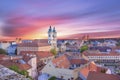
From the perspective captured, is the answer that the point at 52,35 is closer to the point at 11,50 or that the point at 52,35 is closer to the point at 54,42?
the point at 54,42

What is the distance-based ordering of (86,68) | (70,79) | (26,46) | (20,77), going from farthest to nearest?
(26,46)
(86,68)
(70,79)
(20,77)

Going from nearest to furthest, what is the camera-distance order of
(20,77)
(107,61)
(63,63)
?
(20,77) < (63,63) < (107,61)

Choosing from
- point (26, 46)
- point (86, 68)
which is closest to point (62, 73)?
point (86, 68)

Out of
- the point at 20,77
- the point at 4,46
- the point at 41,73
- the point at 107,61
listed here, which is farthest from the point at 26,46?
the point at 20,77

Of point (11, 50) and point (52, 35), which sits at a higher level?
point (52, 35)

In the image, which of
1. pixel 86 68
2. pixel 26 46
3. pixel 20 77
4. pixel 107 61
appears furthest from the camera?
pixel 26 46

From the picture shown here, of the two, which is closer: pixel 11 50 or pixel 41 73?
pixel 41 73

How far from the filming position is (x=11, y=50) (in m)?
67.2

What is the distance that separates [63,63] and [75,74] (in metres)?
3.54

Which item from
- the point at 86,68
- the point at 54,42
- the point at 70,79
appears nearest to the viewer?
the point at 70,79

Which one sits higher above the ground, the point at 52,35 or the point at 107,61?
the point at 52,35

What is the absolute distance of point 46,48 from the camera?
203ft

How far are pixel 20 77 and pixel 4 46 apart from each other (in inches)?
2847

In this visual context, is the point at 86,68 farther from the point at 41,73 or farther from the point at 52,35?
the point at 52,35
